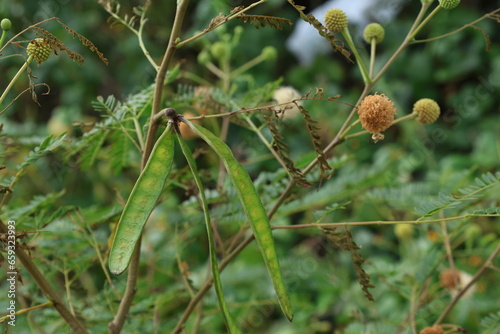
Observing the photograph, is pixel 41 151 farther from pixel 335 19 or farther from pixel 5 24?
pixel 335 19

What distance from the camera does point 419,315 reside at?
0.90m

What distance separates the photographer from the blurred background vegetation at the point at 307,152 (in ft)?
3.84

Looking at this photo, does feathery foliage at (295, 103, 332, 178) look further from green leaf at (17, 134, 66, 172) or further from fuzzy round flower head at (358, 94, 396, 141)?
green leaf at (17, 134, 66, 172)

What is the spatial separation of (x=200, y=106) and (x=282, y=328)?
3.49 feet

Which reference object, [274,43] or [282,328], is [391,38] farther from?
[282,328]

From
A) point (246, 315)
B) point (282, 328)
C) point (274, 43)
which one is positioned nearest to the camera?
point (246, 315)

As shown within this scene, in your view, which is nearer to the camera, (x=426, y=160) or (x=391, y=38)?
(x=426, y=160)

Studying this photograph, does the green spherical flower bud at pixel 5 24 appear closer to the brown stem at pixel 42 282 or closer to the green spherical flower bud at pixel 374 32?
the brown stem at pixel 42 282

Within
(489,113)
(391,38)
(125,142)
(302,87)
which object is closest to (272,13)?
(302,87)

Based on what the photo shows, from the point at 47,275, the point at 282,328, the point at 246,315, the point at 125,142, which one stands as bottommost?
the point at 282,328

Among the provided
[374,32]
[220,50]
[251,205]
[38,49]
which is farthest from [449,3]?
[220,50]

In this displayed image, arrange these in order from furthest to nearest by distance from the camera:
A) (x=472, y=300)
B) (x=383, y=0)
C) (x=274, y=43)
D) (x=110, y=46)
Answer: (x=110, y=46) → (x=274, y=43) → (x=383, y=0) → (x=472, y=300)

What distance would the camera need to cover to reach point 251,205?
48cm

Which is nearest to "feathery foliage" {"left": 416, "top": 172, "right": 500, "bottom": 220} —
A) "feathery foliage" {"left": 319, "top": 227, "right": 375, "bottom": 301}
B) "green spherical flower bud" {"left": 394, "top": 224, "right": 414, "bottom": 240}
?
"feathery foliage" {"left": 319, "top": 227, "right": 375, "bottom": 301}
